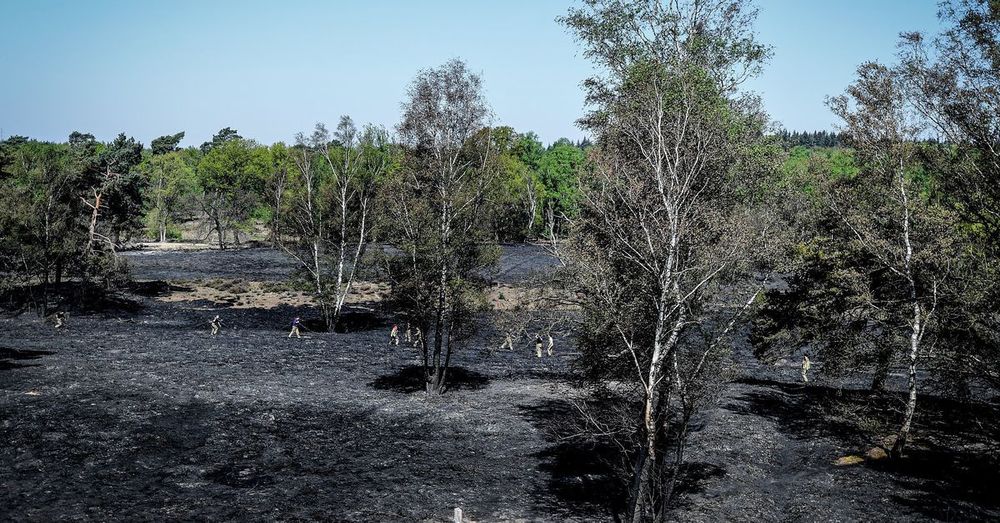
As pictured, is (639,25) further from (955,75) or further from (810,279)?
(810,279)

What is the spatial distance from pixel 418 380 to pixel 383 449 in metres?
13.1

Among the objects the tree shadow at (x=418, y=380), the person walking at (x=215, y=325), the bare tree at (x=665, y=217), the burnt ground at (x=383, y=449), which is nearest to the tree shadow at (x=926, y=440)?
the burnt ground at (x=383, y=449)

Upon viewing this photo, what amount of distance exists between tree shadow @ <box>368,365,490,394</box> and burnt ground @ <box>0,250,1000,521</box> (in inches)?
10.4

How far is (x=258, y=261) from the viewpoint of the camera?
108 meters

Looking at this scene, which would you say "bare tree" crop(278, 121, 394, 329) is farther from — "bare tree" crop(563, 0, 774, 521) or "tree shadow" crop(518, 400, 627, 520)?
"bare tree" crop(563, 0, 774, 521)

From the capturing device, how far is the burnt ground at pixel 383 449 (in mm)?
24078

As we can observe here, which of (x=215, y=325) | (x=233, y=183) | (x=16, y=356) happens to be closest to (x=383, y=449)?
(x=16, y=356)

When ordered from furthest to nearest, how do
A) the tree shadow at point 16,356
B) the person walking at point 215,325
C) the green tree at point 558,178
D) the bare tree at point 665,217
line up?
1. the green tree at point 558,178
2. the person walking at point 215,325
3. the tree shadow at point 16,356
4. the bare tree at point 665,217

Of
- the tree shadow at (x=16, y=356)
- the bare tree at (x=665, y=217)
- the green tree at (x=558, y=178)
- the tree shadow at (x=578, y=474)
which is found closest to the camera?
the bare tree at (x=665, y=217)

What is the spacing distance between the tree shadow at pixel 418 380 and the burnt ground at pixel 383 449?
26 centimetres

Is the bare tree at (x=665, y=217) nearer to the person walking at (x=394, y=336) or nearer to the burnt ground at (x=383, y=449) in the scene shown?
the burnt ground at (x=383, y=449)

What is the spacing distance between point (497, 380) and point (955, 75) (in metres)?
31.7

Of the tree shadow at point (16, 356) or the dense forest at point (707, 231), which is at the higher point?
the dense forest at point (707, 231)

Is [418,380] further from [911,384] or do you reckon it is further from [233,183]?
[233,183]
